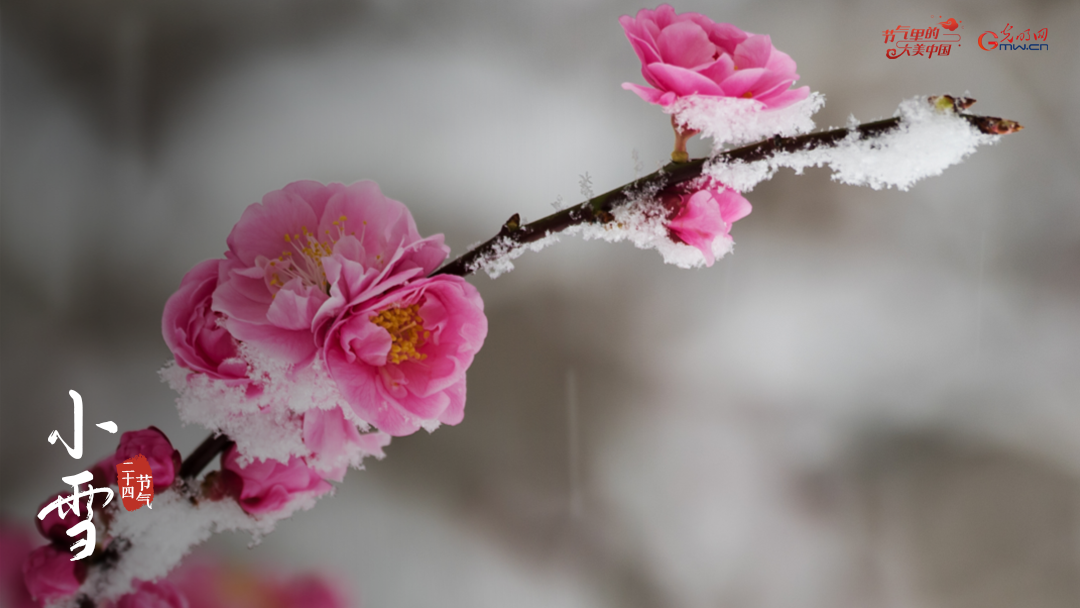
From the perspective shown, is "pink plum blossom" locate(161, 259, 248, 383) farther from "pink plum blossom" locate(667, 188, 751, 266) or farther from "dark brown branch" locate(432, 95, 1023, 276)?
"pink plum blossom" locate(667, 188, 751, 266)

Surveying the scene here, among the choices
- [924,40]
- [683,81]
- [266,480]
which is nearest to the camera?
[683,81]

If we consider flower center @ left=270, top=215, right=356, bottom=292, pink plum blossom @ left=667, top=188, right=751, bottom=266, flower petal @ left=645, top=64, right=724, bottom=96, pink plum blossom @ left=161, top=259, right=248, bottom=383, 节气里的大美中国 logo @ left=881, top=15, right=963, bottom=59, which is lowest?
pink plum blossom @ left=161, top=259, right=248, bottom=383

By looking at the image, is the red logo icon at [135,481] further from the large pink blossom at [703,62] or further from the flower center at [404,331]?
the large pink blossom at [703,62]

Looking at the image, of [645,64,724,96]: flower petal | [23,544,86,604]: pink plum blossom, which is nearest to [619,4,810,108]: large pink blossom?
[645,64,724,96]: flower petal

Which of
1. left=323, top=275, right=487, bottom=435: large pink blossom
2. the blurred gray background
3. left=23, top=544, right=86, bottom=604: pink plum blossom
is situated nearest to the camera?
left=323, top=275, right=487, bottom=435: large pink blossom

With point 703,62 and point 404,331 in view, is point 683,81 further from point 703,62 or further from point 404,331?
point 404,331

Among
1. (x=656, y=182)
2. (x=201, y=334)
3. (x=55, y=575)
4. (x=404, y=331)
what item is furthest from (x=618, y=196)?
(x=55, y=575)

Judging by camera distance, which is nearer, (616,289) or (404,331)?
(404,331)
